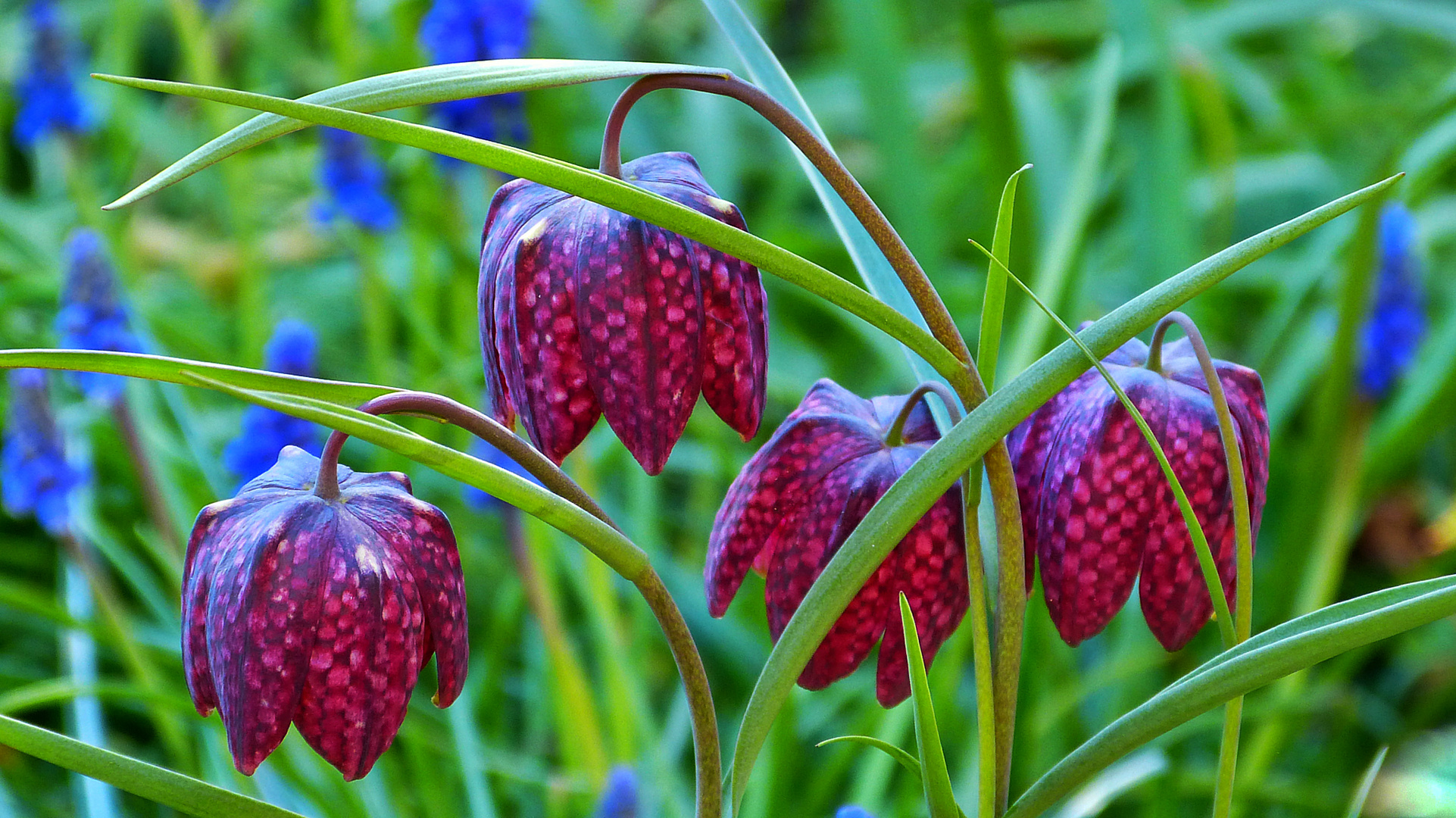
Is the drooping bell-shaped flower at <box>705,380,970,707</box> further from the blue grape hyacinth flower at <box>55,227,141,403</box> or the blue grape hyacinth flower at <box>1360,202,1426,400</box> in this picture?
the blue grape hyacinth flower at <box>1360,202,1426,400</box>

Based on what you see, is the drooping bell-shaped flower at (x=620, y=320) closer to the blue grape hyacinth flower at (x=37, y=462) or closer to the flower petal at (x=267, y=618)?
the flower petal at (x=267, y=618)

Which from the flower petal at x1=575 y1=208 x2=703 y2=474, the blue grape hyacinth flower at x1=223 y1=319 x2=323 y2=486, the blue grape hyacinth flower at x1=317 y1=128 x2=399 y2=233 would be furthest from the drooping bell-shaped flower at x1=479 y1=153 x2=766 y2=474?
the blue grape hyacinth flower at x1=317 y1=128 x2=399 y2=233

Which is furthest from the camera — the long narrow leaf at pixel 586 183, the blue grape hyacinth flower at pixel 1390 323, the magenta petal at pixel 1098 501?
the blue grape hyacinth flower at pixel 1390 323

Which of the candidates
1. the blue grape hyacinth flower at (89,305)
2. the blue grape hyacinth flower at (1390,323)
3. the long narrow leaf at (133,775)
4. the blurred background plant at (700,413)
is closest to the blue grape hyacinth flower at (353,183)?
the blurred background plant at (700,413)

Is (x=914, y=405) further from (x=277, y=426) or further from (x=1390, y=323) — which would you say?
(x=1390, y=323)

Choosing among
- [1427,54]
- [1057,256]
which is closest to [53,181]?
[1057,256]

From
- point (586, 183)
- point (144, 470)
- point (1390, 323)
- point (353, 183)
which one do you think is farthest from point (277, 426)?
point (1390, 323)
